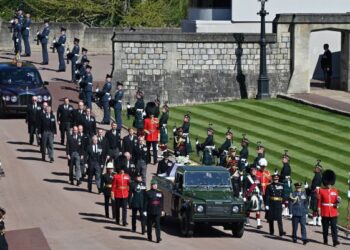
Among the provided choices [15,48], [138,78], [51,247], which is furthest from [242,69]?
[51,247]

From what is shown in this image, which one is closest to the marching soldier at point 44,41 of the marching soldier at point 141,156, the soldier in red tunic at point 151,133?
the soldier in red tunic at point 151,133

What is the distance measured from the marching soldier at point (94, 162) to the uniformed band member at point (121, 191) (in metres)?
3.52

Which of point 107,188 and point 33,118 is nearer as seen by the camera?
point 107,188

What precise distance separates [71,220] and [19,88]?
1477 cm

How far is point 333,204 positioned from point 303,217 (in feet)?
3.13

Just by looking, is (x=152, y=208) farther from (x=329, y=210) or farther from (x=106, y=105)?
(x=106, y=105)

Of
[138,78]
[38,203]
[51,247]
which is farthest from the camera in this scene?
[138,78]

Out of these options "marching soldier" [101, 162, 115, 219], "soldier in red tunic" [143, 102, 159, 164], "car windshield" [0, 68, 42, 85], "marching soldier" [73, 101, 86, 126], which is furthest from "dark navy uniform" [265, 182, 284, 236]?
"car windshield" [0, 68, 42, 85]

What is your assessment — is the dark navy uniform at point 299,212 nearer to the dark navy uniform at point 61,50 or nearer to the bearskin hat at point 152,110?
the bearskin hat at point 152,110

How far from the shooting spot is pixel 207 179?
36625mm

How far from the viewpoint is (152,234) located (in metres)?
36.0

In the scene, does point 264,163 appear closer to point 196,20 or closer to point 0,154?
point 0,154

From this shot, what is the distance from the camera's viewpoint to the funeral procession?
36125mm

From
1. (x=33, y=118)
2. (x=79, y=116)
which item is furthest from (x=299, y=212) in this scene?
(x=33, y=118)
